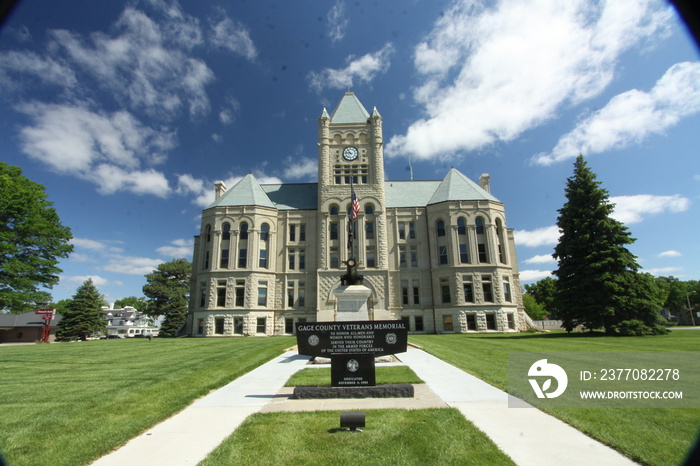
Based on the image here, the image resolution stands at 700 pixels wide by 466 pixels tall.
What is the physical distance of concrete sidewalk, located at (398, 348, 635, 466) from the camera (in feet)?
15.2

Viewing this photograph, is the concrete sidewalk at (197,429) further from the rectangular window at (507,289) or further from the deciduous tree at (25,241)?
the rectangular window at (507,289)

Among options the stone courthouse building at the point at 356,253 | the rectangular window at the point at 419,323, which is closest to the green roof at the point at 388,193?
the stone courthouse building at the point at 356,253

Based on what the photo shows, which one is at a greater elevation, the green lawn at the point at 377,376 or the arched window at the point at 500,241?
the arched window at the point at 500,241

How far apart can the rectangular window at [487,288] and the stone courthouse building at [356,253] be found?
0.14 metres

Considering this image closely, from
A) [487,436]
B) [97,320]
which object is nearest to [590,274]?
[487,436]

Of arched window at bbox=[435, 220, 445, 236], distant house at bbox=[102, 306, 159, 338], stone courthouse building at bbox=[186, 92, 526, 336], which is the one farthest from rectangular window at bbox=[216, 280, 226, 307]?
distant house at bbox=[102, 306, 159, 338]

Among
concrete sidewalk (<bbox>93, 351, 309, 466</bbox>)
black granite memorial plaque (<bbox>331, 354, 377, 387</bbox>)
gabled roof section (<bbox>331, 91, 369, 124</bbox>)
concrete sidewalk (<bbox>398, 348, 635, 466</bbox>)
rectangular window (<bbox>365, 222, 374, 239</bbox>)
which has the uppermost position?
gabled roof section (<bbox>331, 91, 369, 124</bbox>)

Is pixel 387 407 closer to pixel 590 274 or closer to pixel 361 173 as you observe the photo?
pixel 590 274

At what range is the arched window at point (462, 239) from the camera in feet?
133

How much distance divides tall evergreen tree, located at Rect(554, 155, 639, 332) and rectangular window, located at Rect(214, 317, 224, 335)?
33.1m

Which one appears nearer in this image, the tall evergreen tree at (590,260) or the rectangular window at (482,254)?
the tall evergreen tree at (590,260)

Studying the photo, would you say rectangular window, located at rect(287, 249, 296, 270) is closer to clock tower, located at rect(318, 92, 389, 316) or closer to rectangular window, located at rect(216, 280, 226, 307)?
clock tower, located at rect(318, 92, 389, 316)

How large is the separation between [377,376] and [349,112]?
138 feet

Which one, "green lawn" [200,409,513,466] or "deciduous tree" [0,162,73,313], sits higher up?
"deciduous tree" [0,162,73,313]
